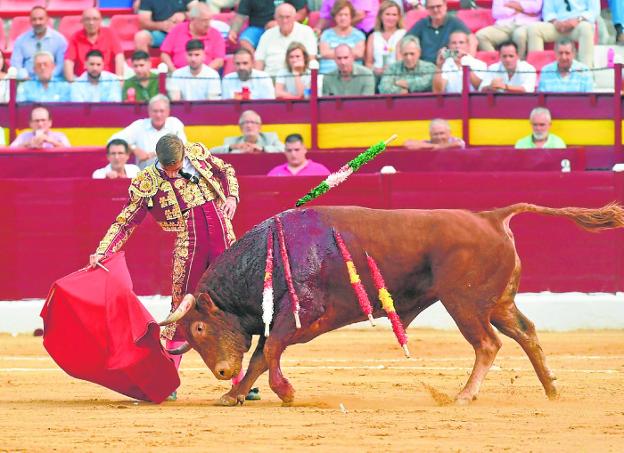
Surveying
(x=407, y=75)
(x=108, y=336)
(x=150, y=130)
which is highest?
(x=407, y=75)

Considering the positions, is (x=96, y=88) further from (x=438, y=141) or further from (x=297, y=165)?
(x=438, y=141)

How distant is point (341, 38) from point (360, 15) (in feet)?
1.05

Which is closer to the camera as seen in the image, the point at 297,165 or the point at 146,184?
the point at 146,184

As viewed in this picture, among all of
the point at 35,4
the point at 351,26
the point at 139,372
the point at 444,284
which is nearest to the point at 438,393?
the point at 444,284

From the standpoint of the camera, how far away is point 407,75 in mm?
12508

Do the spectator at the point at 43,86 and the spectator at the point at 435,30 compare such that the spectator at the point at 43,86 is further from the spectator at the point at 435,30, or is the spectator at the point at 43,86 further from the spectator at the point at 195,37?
the spectator at the point at 435,30

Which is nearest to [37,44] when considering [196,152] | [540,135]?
[540,135]

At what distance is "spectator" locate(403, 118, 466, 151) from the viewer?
12242 millimetres

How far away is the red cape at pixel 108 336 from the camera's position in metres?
8.10

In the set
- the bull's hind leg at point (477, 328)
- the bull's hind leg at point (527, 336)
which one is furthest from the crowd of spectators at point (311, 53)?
the bull's hind leg at point (477, 328)

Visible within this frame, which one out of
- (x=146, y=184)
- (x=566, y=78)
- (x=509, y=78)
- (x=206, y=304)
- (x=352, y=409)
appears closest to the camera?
(x=352, y=409)

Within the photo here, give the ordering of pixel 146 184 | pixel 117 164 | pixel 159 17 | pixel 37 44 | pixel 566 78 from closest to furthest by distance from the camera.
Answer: pixel 146 184, pixel 117 164, pixel 566 78, pixel 37 44, pixel 159 17

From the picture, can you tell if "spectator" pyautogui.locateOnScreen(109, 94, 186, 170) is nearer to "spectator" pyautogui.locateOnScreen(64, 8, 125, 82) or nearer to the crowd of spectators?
the crowd of spectators

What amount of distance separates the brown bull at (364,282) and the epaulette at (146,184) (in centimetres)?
52
